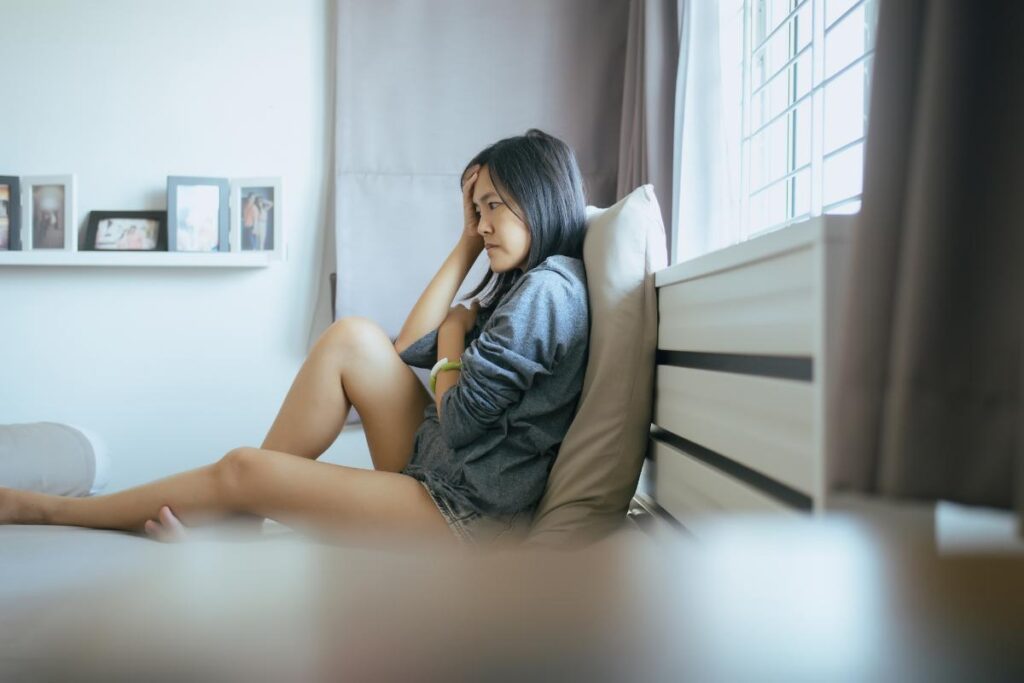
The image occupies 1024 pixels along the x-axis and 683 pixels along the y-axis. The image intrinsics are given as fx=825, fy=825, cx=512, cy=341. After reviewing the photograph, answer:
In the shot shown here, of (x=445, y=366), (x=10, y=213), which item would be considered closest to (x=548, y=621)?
(x=445, y=366)

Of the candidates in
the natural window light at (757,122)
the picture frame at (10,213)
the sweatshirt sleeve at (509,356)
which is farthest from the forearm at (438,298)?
the picture frame at (10,213)

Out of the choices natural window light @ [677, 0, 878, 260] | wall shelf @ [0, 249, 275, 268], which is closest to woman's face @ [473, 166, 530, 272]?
natural window light @ [677, 0, 878, 260]

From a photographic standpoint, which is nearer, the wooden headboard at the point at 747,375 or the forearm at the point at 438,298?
the wooden headboard at the point at 747,375

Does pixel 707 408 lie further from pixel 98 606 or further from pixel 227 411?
pixel 227 411

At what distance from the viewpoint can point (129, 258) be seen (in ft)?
6.91

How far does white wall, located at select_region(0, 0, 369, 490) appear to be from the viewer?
2197 mm

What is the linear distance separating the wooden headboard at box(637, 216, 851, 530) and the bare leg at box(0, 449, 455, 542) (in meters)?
0.33

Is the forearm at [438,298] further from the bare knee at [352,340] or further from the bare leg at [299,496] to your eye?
the bare leg at [299,496]

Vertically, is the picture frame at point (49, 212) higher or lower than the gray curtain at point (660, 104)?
lower

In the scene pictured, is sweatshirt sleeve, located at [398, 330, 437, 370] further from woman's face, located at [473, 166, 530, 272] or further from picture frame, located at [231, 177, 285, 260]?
picture frame, located at [231, 177, 285, 260]

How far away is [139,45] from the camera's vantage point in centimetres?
222

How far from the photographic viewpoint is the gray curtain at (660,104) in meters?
Result: 1.83

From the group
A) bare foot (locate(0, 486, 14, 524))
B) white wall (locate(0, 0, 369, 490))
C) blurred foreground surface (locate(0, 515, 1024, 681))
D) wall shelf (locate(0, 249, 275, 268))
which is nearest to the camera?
blurred foreground surface (locate(0, 515, 1024, 681))

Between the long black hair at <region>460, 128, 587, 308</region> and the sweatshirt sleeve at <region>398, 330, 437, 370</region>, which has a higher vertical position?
the long black hair at <region>460, 128, 587, 308</region>
